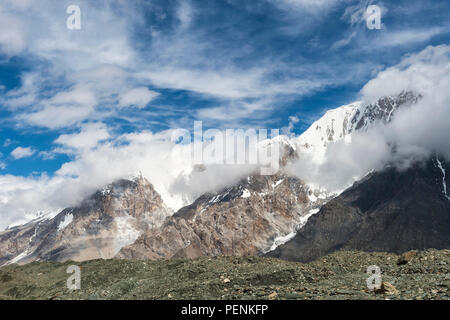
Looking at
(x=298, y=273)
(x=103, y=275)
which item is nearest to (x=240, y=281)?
(x=298, y=273)

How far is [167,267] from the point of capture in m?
47.6

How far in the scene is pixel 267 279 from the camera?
3459 cm

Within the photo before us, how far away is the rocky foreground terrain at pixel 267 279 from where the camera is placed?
25281 mm

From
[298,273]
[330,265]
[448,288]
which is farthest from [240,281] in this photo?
[448,288]

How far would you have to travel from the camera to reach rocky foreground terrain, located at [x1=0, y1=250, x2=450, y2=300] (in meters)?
25.3

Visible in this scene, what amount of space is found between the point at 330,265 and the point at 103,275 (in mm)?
25234

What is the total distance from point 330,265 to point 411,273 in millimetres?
8266

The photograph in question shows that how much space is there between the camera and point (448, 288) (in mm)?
23734
